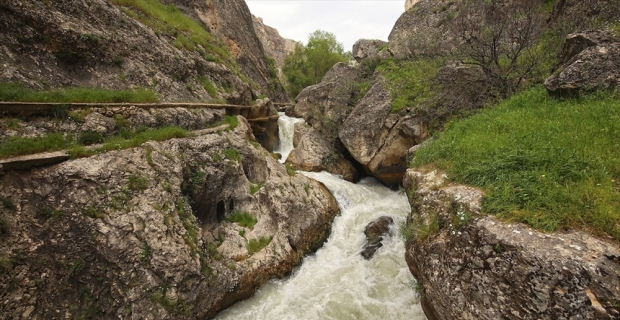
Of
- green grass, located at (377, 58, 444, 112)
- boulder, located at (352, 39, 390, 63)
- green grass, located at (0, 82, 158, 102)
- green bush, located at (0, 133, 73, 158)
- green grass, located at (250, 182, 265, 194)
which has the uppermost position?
boulder, located at (352, 39, 390, 63)

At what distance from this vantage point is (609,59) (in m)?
8.55

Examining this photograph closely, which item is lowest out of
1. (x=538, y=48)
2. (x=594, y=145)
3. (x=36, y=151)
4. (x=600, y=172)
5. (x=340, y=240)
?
(x=340, y=240)

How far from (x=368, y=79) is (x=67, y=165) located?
62.7 feet

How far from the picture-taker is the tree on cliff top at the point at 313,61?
41469mm

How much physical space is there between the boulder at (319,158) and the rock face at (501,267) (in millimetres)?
11698

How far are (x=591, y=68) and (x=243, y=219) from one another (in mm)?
12563

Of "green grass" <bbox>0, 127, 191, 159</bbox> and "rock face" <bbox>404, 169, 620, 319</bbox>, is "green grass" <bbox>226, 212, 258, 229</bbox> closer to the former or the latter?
"green grass" <bbox>0, 127, 191, 159</bbox>

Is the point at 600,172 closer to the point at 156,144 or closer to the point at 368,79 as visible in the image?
the point at 156,144

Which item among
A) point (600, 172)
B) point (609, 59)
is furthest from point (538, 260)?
point (609, 59)

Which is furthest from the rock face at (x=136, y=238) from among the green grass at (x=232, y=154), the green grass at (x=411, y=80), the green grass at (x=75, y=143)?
the green grass at (x=411, y=80)

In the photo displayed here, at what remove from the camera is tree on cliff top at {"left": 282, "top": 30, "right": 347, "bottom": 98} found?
41469 mm

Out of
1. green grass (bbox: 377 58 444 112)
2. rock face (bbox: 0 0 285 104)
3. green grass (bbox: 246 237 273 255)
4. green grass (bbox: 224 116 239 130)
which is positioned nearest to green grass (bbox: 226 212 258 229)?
green grass (bbox: 246 237 273 255)

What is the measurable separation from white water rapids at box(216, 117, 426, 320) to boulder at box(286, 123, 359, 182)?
18.8 ft

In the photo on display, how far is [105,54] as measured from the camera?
1270cm
